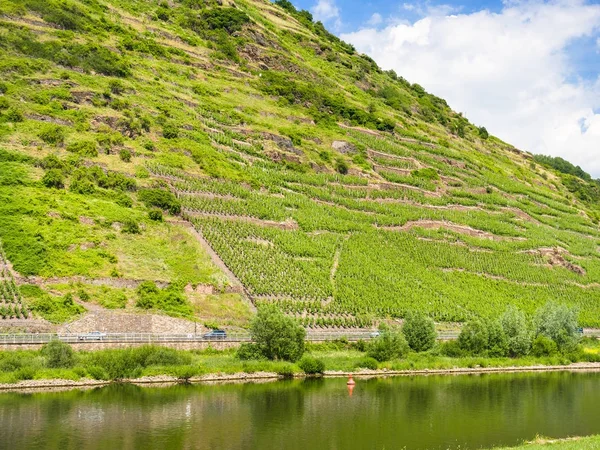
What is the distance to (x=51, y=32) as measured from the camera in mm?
118812

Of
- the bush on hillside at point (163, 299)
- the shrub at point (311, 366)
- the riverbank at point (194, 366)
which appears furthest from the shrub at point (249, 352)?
the bush on hillside at point (163, 299)

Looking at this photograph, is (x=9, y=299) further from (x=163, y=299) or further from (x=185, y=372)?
(x=185, y=372)

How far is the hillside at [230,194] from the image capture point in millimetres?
70812

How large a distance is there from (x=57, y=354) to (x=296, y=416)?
22.5 meters

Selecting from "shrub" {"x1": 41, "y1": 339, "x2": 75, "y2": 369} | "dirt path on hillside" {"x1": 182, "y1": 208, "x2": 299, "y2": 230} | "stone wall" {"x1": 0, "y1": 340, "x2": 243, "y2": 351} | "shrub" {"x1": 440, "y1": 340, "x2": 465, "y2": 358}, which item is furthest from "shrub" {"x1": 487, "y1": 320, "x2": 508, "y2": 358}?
"shrub" {"x1": 41, "y1": 339, "x2": 75, "y2": 369}

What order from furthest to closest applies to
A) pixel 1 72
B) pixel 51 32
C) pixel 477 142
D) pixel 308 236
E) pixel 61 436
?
1. pixel 477 142
2. pixel 51 32
3. pixel 1 72
4. pixel 308 236
5. pixel 61 436

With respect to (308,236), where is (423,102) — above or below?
above

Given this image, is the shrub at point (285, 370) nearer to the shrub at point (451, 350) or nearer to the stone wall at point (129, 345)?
the stone wall at point (129, 345)

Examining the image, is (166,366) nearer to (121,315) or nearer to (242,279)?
(121,315)

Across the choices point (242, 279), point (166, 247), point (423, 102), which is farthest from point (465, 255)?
point (423, 102)

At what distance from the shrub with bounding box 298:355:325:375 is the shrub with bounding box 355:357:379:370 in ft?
16.1

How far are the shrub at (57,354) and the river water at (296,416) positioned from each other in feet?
15.3

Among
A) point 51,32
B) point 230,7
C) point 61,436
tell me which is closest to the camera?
point 61,436

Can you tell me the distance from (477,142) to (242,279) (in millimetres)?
134904
